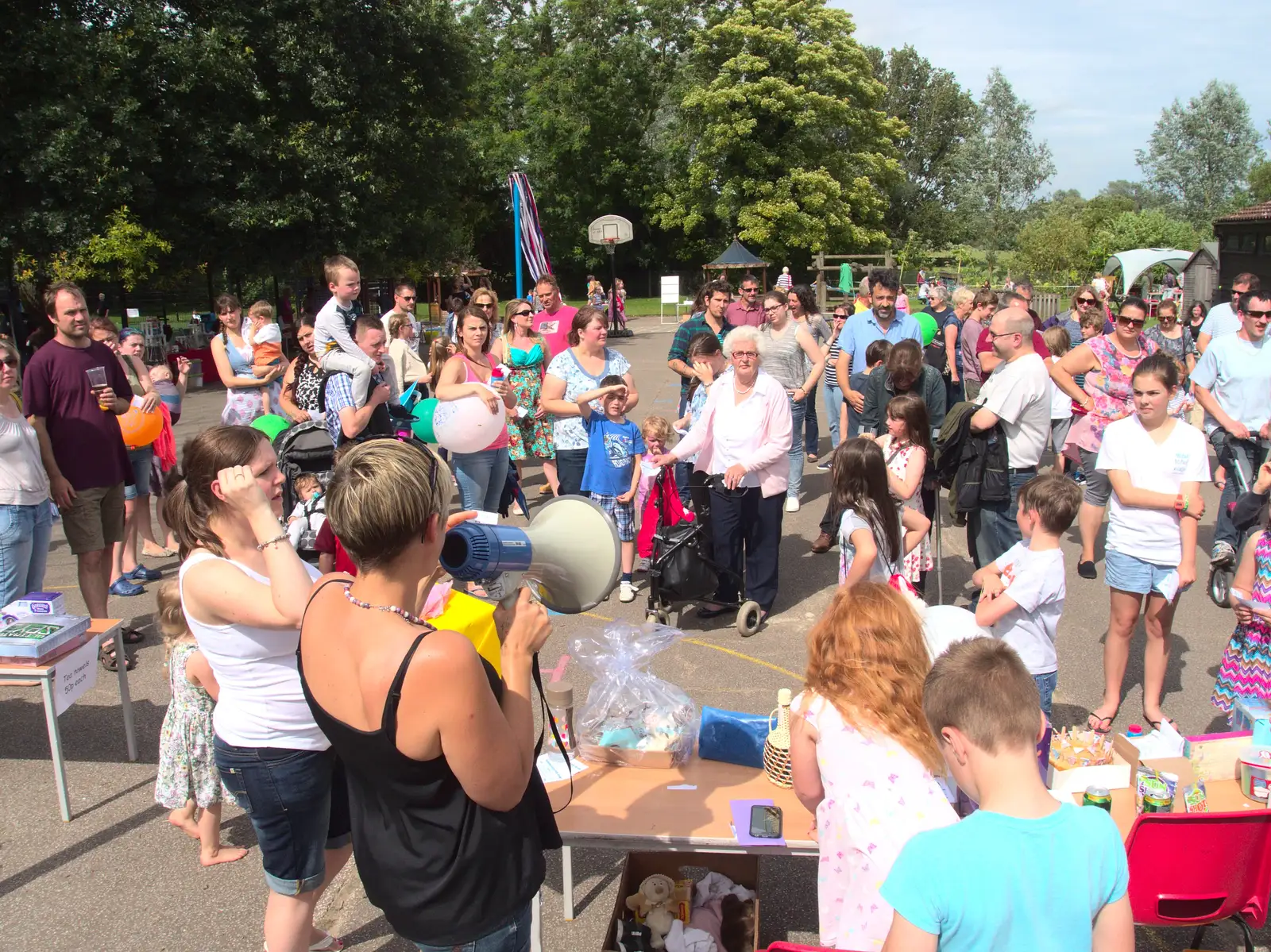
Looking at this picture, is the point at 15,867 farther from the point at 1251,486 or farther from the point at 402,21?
the point at 402,21

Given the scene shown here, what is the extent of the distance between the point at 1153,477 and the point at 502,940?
3644 mm

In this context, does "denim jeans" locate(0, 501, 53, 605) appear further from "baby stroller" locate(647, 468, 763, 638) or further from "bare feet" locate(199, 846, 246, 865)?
"baby stroller" locate(647, 468, 763, 638)

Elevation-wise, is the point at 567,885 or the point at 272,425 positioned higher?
the point at 272,425

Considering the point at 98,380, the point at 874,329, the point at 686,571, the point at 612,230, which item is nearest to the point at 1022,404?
the point at 686,571

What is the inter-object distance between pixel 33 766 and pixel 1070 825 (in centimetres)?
445

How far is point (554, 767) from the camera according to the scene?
3250 mm

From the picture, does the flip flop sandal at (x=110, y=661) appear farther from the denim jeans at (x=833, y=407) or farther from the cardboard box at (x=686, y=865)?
the denim jeans at (x=833, y=407)

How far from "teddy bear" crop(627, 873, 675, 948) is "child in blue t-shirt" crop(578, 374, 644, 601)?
10.6 feet

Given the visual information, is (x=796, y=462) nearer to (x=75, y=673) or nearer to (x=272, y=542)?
(x=75, y=673)

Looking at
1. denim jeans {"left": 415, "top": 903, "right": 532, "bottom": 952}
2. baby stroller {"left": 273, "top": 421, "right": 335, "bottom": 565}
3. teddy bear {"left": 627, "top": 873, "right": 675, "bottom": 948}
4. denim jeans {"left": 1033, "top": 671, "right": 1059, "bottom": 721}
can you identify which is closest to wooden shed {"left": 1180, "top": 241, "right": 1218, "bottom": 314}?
denim jeans {"left": 1033, "top": 671, "right": 1059, "bottom": 721}

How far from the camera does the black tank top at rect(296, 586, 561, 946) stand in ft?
5.90

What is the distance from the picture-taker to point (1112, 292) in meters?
28.9

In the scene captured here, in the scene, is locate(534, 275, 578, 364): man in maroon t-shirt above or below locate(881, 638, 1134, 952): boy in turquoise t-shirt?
above

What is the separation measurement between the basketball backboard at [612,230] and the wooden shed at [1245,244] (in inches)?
586
